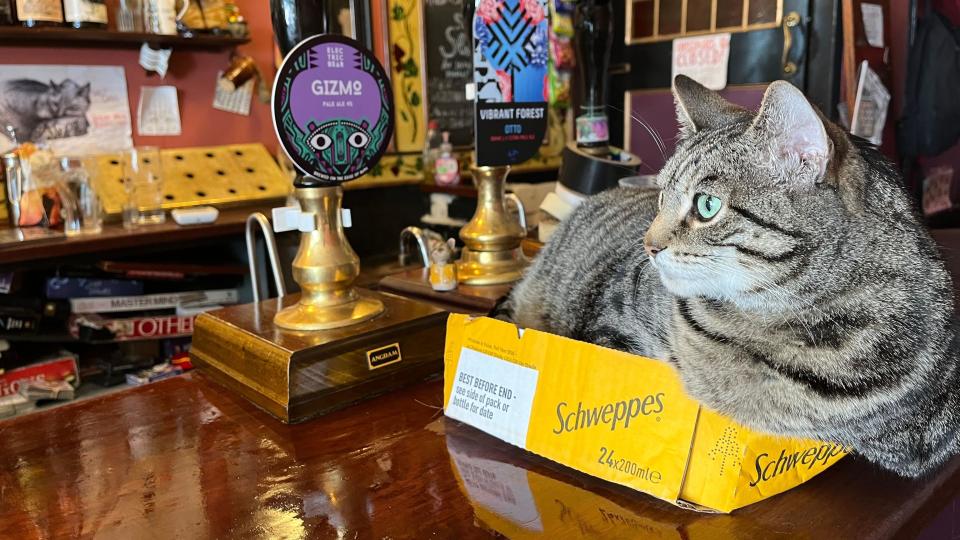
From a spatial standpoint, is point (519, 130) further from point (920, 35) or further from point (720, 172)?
point (920, 35)

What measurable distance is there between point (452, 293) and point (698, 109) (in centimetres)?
65

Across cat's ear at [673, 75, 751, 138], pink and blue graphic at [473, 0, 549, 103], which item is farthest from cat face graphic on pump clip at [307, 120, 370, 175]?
cat's ear at [673, 75, 751, 138]

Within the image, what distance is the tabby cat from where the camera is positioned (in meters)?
0.65

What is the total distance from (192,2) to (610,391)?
241cm

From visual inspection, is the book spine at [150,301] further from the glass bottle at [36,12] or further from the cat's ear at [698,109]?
the cat's ear at [698,109]

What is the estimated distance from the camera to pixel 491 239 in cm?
140

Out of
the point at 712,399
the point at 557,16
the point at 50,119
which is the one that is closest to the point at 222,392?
the point at 712,399

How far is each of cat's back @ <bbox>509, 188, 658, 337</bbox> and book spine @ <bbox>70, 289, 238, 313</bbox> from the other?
1494 millimetres

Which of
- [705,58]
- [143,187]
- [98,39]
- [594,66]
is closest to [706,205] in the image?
[594,66]

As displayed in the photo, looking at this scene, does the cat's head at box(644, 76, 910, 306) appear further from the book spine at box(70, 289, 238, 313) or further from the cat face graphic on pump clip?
the book spine at box(70, 289, 238, 313)

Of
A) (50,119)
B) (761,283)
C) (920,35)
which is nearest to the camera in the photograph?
(761,283)

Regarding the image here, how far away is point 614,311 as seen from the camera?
3.08 ft

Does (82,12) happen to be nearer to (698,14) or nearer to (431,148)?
(431,148)

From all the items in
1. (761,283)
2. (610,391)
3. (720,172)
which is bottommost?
(610,391)
